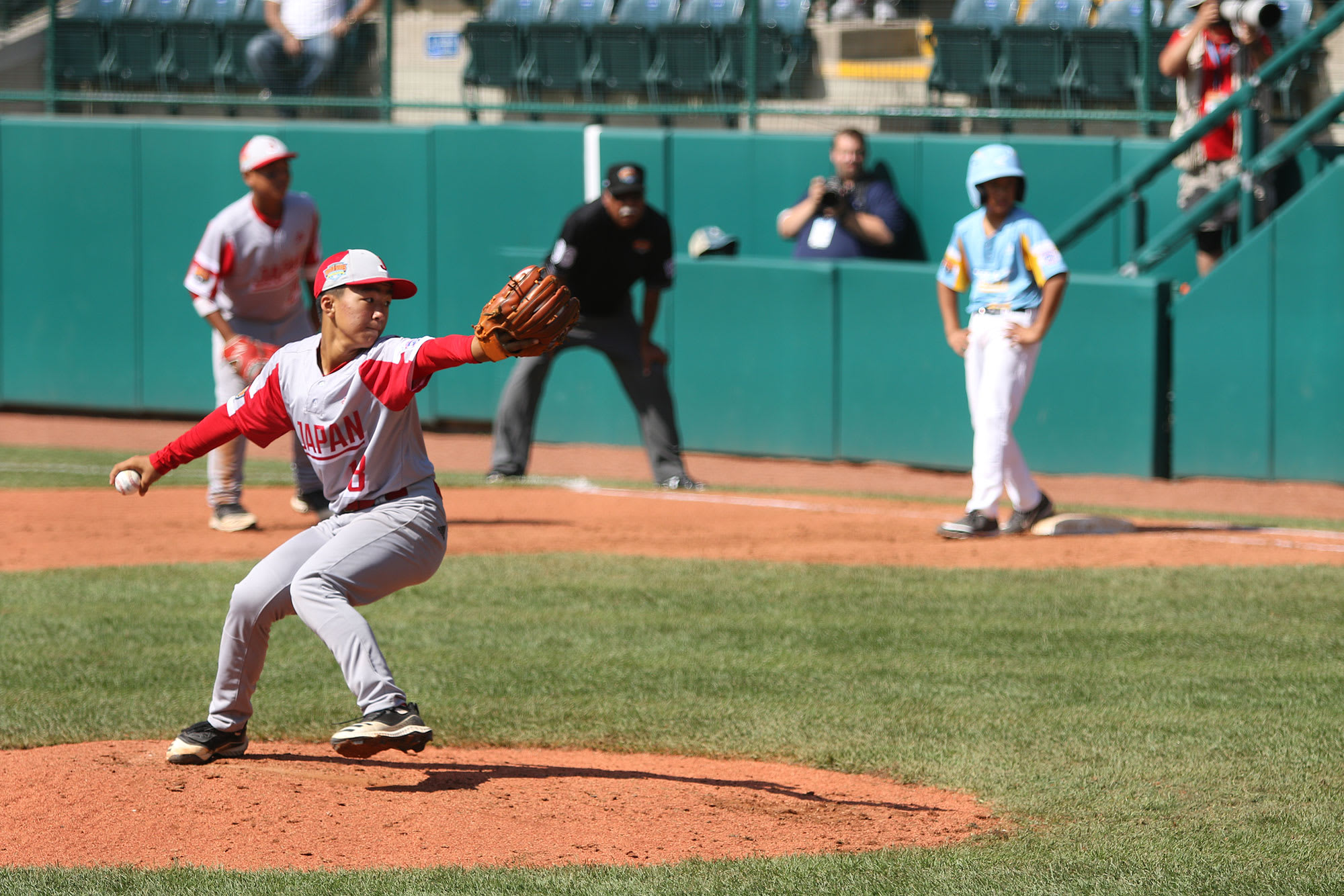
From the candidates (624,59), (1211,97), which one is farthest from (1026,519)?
(624,59)

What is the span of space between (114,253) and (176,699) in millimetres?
9569

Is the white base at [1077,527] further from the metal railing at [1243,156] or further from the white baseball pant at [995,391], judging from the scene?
the metal railing at [1243,156]

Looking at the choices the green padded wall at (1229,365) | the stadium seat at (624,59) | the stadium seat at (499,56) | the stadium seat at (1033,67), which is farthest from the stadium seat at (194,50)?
the green padded wall at (1229,365)

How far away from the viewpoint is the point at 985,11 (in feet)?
47.0

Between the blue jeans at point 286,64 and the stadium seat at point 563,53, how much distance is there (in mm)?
1777

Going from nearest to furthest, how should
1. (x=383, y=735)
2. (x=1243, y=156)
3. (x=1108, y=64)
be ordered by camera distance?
(x=383, y=735)
(x=1243, y=156)
(x=1108, y=64)

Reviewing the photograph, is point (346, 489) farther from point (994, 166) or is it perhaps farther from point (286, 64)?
point (286, 64)

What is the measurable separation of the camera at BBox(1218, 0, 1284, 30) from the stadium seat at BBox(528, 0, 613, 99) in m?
5.39

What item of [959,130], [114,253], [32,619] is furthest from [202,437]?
[114,253]

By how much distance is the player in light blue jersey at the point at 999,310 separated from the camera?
8.95 metres

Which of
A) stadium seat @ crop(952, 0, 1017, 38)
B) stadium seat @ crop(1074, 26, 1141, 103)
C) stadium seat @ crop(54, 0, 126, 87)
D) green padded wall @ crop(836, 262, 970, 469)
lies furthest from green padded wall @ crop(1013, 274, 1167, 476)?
stadium seat @ crop(54, 0, 126, 87)

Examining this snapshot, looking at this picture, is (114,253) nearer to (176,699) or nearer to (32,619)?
(32,619)

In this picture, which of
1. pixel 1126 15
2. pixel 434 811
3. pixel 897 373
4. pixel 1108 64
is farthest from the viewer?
pixel 1126 15

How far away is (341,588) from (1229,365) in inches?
329
